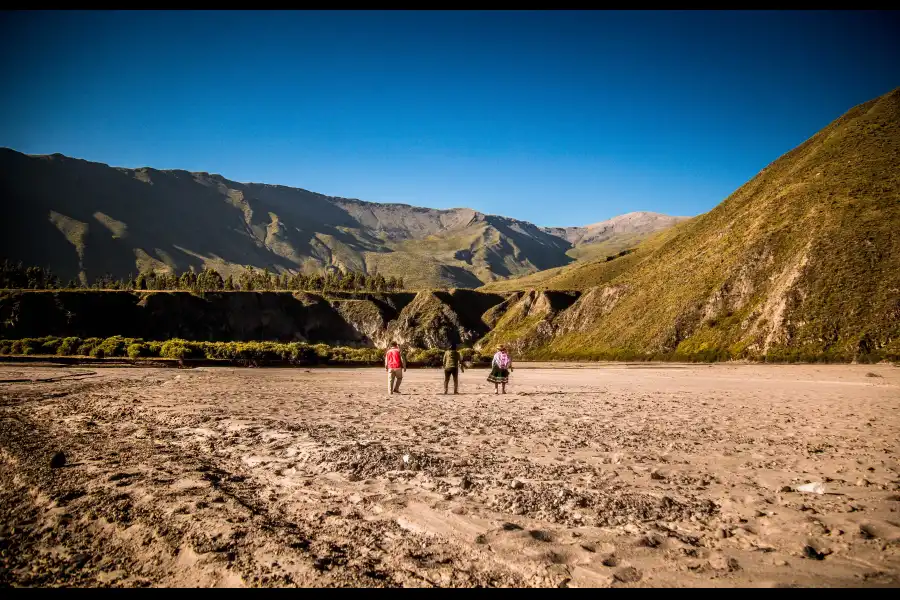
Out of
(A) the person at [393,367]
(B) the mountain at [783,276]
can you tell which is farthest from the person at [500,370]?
(B) the mountain at [783,276]

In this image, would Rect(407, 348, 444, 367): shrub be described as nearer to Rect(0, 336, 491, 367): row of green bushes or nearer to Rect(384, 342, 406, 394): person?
Rect(0, 336, 491, 367): row of green bushes

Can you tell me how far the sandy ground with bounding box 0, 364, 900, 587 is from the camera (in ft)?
15.2

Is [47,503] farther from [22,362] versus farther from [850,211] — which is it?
[850,211]

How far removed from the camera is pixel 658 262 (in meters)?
89.9

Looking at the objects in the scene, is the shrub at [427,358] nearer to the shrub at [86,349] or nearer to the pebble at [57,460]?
the shrub at [86,349]

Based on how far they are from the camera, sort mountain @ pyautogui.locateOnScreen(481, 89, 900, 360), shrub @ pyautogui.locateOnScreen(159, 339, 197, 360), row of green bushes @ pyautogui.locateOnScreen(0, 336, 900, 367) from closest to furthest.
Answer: shrub @ pyautogui.locateOnScreen(159, 339, 197, 360)
row of green bushes @ pyautogui.locateOnScreen(0, 336, 900, 367)
mountain @ pyautogui.locateOnScreen(481, 89, 900, 360)

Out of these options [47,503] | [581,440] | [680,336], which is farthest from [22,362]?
[680,336]

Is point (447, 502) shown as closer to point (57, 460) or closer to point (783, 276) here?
point (57, 460)

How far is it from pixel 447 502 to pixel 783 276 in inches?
2589

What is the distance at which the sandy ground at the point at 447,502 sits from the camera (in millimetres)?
4633

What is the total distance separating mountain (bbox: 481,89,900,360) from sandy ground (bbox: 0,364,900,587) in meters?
45.5

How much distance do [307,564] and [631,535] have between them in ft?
11.5

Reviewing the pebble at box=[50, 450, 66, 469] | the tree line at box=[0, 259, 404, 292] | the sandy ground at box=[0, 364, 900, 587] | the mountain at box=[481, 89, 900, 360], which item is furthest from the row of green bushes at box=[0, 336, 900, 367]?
the tree line at box=[0, 259, 404, 292]

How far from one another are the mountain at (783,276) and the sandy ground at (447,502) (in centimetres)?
4549
